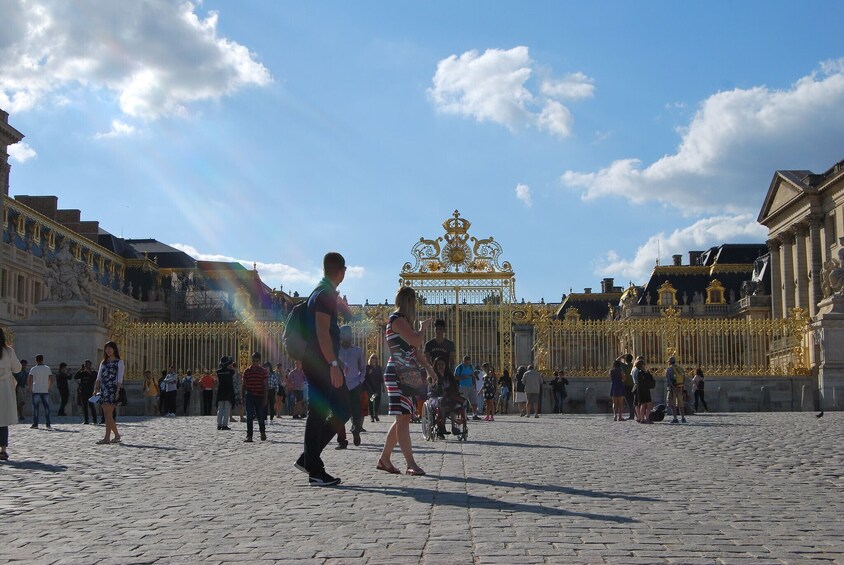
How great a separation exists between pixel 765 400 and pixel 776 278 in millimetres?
45159

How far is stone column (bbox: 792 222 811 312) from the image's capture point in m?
65.4

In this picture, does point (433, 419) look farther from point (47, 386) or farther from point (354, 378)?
point (47, 386)

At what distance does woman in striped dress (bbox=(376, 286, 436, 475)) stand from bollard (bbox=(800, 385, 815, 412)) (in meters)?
21.0

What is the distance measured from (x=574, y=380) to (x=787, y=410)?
228 inches

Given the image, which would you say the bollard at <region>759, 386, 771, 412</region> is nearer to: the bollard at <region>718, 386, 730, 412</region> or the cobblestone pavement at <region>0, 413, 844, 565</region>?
the bollard at <region>718, 386, 730, 412</region>

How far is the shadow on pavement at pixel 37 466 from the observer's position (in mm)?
10906

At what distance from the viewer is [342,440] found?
1369cm

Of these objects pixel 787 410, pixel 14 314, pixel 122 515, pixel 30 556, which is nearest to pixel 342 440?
pixel 122 515

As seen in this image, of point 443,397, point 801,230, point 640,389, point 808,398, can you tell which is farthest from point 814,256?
point 443,397

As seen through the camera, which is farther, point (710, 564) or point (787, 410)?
point (787, 410)

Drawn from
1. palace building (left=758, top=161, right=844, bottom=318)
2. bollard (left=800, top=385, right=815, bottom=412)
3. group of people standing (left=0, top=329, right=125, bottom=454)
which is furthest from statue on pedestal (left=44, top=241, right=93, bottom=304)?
palace building (left=758, top=161, right=844, bottom=318)

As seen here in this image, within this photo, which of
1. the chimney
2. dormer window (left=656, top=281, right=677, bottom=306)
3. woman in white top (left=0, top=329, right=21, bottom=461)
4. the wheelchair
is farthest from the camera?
the chimney

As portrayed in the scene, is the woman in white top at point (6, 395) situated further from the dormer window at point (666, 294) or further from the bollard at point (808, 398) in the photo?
the dormer window at point (666, 294)

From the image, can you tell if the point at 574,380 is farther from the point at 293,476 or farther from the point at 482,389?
the point at 293,476
